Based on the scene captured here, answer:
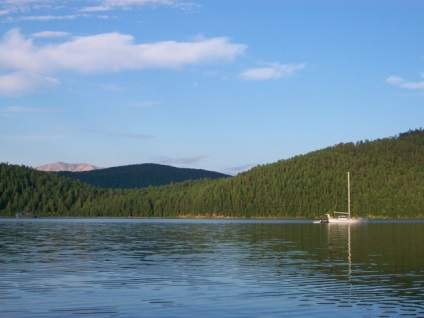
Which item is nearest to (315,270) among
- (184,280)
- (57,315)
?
(184,280)

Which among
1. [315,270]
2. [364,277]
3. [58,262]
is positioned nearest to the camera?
[364,277]

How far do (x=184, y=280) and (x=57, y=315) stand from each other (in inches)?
509

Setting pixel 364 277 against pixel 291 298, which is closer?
pixel 291 298

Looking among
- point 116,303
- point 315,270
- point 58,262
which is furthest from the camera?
point 58,262

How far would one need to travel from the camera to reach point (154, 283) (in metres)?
40.3

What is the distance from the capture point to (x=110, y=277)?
43.5 m

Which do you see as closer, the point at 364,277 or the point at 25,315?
the point at 25,315

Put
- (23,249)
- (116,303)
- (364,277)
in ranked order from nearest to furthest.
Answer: (116,303), (364,277), (23,249)

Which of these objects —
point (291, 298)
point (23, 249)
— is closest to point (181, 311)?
point (291, 298)

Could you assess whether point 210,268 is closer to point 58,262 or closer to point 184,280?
point 184,280

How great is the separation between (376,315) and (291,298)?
5.61 meters

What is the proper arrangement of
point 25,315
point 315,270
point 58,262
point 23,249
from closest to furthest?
point 25,315 → point 315,270 → point 58,262 → point 23,249

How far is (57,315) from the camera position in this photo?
97.4 feet

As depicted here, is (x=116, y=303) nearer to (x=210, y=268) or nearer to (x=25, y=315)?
(x=25, y=315)
